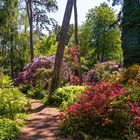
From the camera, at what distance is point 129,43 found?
2003cm

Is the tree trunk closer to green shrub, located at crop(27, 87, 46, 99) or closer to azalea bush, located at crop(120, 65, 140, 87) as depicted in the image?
green shrub, located at crop(27, 87, 46, 99)

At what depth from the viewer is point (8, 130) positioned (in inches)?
332

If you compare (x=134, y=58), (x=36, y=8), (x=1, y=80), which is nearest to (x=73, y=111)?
(x=1, y=80)

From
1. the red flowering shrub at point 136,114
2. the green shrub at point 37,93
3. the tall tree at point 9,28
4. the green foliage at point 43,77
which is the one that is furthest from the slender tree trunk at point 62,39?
the tall tree at point 9,28

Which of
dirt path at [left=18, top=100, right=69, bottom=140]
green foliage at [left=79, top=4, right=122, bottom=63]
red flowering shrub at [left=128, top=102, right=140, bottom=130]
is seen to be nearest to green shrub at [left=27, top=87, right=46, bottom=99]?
dirt path at [left=18, top=100, right=69, bottom=140]

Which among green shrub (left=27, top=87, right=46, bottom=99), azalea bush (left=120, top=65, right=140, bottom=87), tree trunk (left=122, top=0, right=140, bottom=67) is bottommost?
green shrub (left=27, top=87, right=46, bottom=99)

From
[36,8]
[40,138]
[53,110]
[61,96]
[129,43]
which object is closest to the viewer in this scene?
[40,138]

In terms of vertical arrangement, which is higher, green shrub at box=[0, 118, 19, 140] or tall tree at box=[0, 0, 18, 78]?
tall tree at box=[0, 0, 18, 78]

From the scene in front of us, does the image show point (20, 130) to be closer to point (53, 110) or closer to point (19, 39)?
point (53, 110)

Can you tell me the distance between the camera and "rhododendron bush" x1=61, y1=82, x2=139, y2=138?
8.40 meters

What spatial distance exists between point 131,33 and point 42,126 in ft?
39.0

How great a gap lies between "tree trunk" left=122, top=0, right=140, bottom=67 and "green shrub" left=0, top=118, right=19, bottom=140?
12168mm

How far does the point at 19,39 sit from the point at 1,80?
1772 centimetres

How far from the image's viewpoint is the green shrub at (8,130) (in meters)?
8.00
